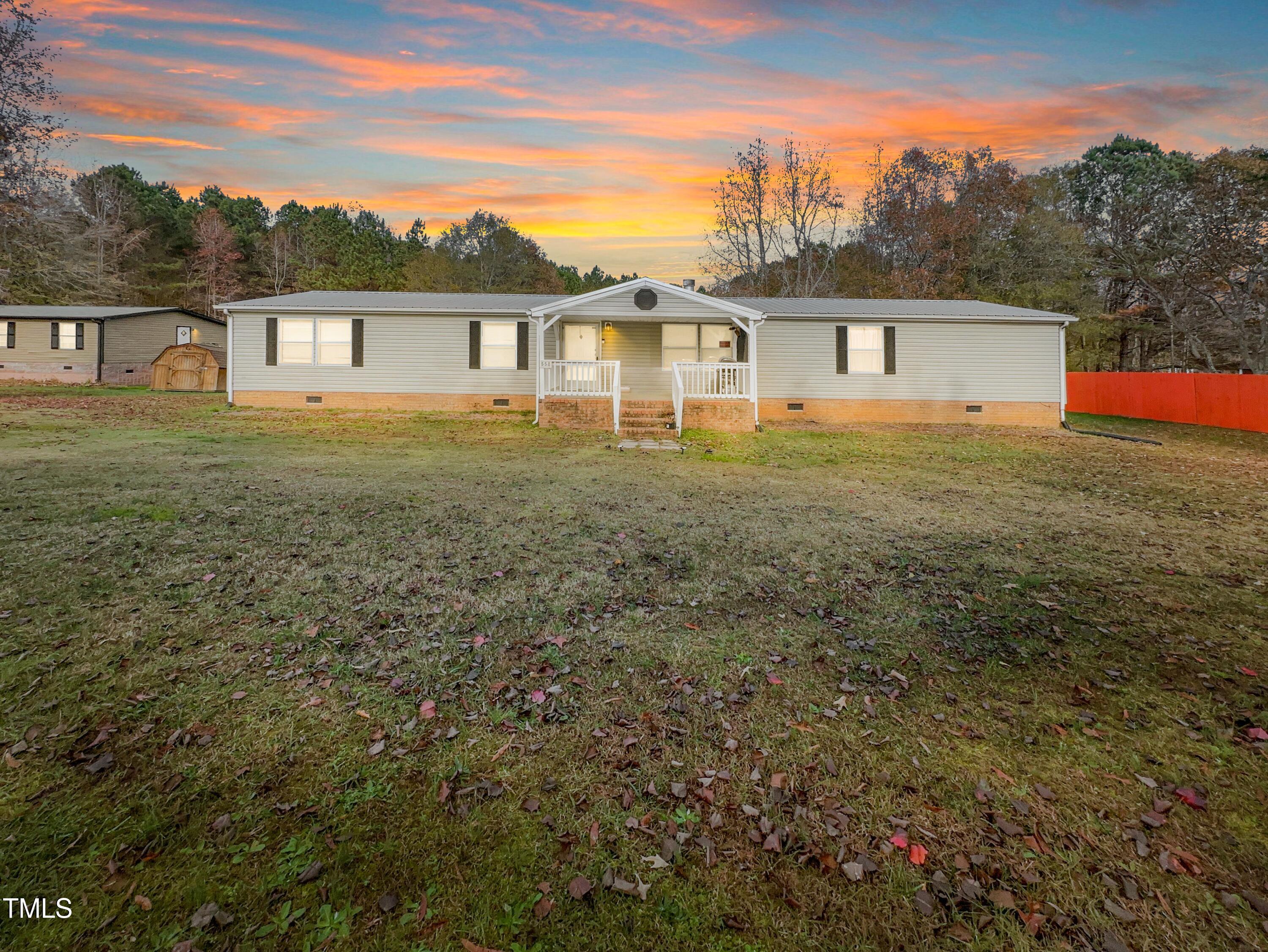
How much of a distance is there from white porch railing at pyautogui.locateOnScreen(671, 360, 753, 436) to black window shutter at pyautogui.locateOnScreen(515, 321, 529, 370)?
189 inches

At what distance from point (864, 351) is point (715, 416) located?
578 cm

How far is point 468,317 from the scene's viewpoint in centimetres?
1702

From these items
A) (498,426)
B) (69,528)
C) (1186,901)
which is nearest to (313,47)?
(498,426)

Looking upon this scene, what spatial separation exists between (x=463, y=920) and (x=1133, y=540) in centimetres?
694

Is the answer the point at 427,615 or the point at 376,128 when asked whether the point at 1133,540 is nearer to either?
the point at 427,615

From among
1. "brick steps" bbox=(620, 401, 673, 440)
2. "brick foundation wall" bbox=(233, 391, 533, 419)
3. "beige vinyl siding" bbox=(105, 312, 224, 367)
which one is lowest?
"brick steps" bbox=(620, 401, 673, 440)

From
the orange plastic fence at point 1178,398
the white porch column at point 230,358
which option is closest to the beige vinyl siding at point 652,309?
the white porch column at point 230,358

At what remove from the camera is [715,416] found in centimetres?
1428

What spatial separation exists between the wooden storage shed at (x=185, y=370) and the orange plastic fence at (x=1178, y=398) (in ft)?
102

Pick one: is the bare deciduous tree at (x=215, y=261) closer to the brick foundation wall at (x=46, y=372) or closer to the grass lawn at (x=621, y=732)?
the brick foundation wall at (x=46, y=372)

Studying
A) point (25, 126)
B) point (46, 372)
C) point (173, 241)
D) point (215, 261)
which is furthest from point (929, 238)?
point (173, 241)

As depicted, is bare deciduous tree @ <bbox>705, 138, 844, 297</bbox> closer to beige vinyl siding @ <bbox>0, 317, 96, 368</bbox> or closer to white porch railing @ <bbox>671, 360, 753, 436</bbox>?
white porch railing @ <bbox>671, 360, 753, 436</bbox>

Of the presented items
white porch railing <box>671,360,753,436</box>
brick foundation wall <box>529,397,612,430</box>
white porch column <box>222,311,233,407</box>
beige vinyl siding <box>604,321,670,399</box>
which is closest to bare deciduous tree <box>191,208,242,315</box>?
white porch column <box>222,311,233,407</box>

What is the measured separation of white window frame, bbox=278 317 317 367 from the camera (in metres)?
17.0
